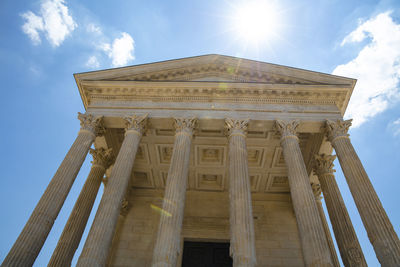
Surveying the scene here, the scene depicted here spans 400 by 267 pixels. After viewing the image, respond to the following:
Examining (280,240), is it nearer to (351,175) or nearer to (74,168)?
(351,175)

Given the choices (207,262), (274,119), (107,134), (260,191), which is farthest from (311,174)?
(107,134)

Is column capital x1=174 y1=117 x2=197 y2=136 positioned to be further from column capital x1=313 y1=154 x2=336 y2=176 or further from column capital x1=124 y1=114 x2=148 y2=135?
column capital x1=313 y1=154 x2=336 y2=176

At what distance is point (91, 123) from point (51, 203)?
16.8 feet

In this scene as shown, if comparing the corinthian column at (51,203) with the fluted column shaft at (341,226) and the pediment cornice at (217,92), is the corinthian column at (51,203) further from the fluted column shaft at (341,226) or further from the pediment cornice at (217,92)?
the fluted column shaft at (341,226)

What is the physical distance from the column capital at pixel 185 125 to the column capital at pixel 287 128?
4683 millimetres

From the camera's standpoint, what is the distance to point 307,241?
11.3 metres

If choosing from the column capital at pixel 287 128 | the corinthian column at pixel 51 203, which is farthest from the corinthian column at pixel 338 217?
the corinthian column at pixel 51 203

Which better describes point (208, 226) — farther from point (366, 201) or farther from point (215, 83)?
point (366, 201)

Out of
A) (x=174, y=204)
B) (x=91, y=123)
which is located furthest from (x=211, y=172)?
(x=91, y=123)

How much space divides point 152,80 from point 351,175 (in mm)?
12203

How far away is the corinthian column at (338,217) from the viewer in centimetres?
1404

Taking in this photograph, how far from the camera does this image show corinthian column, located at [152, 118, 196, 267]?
35.8 feet

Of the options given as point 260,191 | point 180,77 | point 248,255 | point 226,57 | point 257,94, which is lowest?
point 248,255

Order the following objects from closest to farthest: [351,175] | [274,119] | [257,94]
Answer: [351,175] < [274,119] < [257,94]
